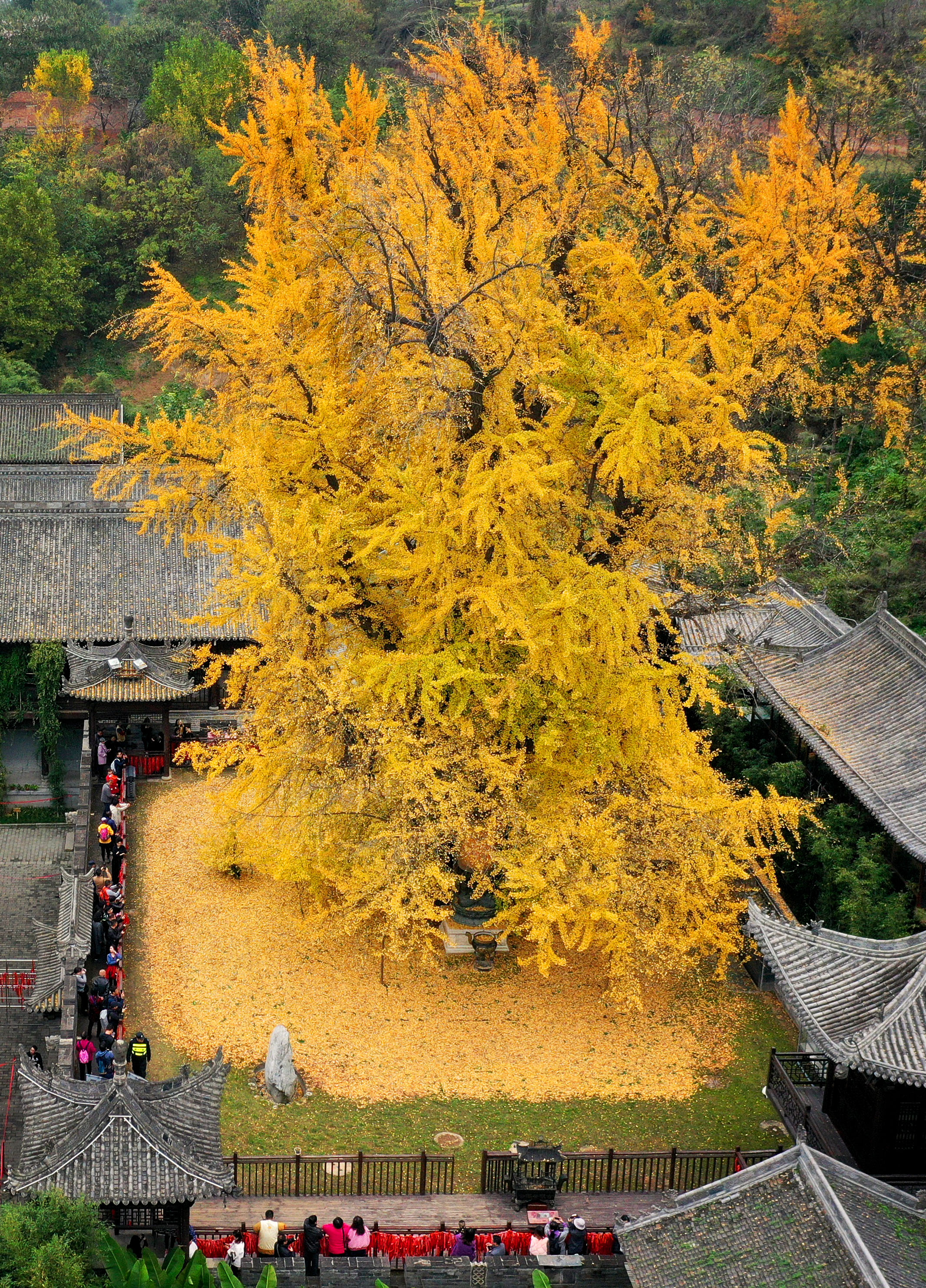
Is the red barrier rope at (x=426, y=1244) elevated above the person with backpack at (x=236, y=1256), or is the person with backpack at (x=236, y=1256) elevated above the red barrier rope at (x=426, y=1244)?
the person with backpack at (x=236, y=1256)

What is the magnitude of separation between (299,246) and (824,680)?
509 inches

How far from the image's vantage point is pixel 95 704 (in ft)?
102

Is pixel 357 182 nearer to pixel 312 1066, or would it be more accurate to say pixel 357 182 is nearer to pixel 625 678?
pixel 625 678

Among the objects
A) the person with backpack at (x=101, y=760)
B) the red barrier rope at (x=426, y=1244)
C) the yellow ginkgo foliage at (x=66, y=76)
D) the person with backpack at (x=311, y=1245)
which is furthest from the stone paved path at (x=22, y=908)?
the yellow ginkgo foliage at (x=66, y=76)

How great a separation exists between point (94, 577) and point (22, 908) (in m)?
8.70

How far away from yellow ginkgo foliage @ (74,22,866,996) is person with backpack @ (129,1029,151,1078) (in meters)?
3.77

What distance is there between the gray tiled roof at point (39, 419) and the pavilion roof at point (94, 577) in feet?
54.6

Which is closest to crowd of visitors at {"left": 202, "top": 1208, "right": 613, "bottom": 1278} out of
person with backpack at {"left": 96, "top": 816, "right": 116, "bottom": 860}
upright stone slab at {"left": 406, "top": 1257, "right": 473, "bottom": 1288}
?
upright stone slab at {"left": 406, "top": 1257, "right": 473, "bottom": 1288}

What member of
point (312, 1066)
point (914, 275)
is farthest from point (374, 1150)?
point (914, 275)

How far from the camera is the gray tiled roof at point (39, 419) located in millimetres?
51656

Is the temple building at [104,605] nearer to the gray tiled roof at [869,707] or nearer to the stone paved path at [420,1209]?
the gray tiled roof at [869,707]

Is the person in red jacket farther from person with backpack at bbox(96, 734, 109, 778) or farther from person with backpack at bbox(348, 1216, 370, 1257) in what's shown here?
person with backpack at bbox(96, 734, 109, 778)

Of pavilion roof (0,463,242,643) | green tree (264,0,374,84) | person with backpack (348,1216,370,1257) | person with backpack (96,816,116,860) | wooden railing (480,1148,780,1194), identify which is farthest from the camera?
green tree (264,0,374,84)

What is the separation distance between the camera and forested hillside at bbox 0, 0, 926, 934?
102 feet
